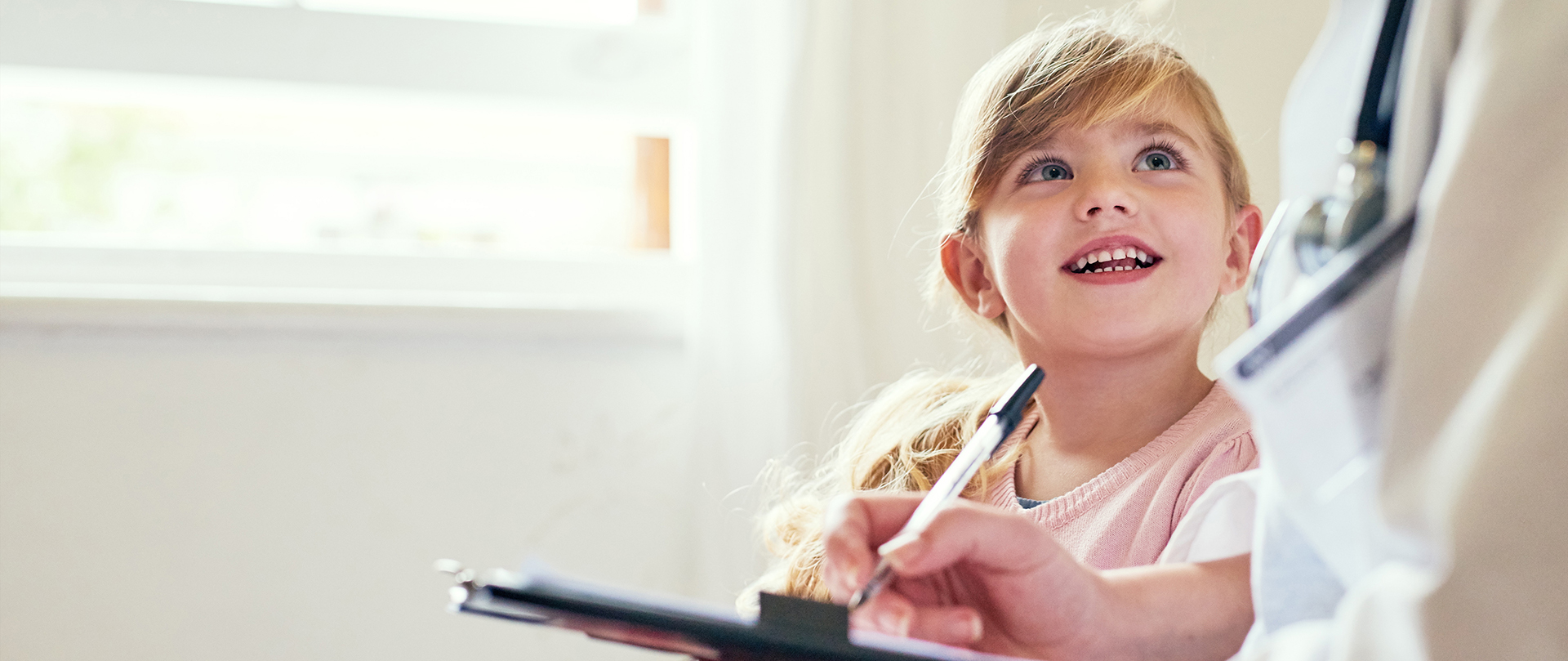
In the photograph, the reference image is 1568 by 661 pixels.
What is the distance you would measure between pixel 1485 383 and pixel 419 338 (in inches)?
44.9

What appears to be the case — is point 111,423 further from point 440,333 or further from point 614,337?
point 614,337

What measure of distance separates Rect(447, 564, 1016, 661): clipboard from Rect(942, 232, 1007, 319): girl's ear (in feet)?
2.09

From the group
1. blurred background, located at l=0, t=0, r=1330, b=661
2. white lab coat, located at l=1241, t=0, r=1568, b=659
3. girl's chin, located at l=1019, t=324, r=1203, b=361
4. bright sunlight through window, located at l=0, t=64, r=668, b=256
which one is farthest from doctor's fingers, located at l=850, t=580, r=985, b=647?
bright sunlight through window, located at l=0, t=64, r=668, b=256

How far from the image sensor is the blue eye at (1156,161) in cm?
85

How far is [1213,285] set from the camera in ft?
2.77

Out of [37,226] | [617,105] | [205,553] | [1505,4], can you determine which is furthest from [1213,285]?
[37,226]

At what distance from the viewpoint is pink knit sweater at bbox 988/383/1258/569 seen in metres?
0.71

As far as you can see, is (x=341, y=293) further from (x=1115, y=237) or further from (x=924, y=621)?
(x=924, y=621)

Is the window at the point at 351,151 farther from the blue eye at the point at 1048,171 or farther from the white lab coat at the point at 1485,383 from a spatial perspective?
the white lab coat at the point at 1485,383

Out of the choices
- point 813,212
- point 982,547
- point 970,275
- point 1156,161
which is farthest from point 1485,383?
point 813,212

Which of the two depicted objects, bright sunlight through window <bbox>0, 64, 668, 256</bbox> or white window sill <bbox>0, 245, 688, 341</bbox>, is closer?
white window sill <bbox>0, 245, 688, 341</bbox>

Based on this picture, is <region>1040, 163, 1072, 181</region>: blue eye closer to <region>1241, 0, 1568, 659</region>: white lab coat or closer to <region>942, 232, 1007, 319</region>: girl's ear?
<region>942, 232, 1007, 319</region>: girl's ear

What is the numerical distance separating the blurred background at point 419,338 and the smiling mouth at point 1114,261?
13.4 inches

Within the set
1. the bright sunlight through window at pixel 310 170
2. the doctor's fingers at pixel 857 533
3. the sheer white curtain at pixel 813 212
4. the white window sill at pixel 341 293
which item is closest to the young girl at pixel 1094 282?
the sheer white curtain at pixel 813 212
